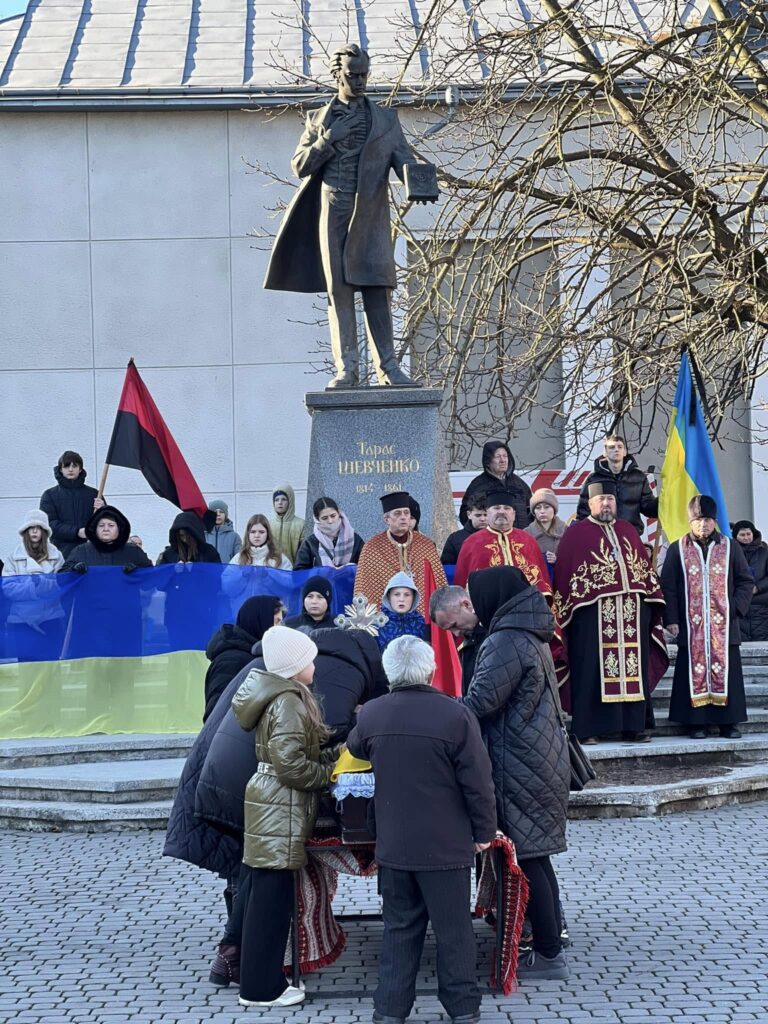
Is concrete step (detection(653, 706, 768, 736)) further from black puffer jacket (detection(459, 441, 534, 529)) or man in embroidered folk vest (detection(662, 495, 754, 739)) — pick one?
black puffer jacket (detection(459, 441, 534, 529))

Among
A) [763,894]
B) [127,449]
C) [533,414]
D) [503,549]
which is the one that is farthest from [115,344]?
[763,894]

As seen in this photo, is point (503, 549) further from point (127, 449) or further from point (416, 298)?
point (416, 298)

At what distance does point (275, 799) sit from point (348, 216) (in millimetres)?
6114

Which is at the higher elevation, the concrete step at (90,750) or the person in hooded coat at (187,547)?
the person in hooded coat at (187,547)

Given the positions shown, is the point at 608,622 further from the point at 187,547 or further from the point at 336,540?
the point at 187,547

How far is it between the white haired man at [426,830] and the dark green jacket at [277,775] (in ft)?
0.86

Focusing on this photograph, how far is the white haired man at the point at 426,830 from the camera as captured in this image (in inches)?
210

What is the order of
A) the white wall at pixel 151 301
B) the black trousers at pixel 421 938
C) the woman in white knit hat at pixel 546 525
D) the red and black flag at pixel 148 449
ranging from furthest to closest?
1. the white wall at pixel 151 301
2. the red and black flag at pixel 148 449
3. the woman in white knit hat at pixel 546 525
4. the black trousers at pixel 421 938

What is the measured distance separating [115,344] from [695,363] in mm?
8942

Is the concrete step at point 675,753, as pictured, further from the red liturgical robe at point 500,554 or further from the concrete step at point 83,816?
the concrete step at point 83,816

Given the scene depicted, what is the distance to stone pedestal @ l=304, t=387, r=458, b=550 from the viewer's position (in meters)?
10.7

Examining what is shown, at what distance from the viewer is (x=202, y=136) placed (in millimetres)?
19438

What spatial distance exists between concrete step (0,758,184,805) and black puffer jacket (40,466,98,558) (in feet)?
8.62

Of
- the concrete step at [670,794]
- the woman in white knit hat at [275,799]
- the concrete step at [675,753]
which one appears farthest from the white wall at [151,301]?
the woman in white knit hat at [275,799]
